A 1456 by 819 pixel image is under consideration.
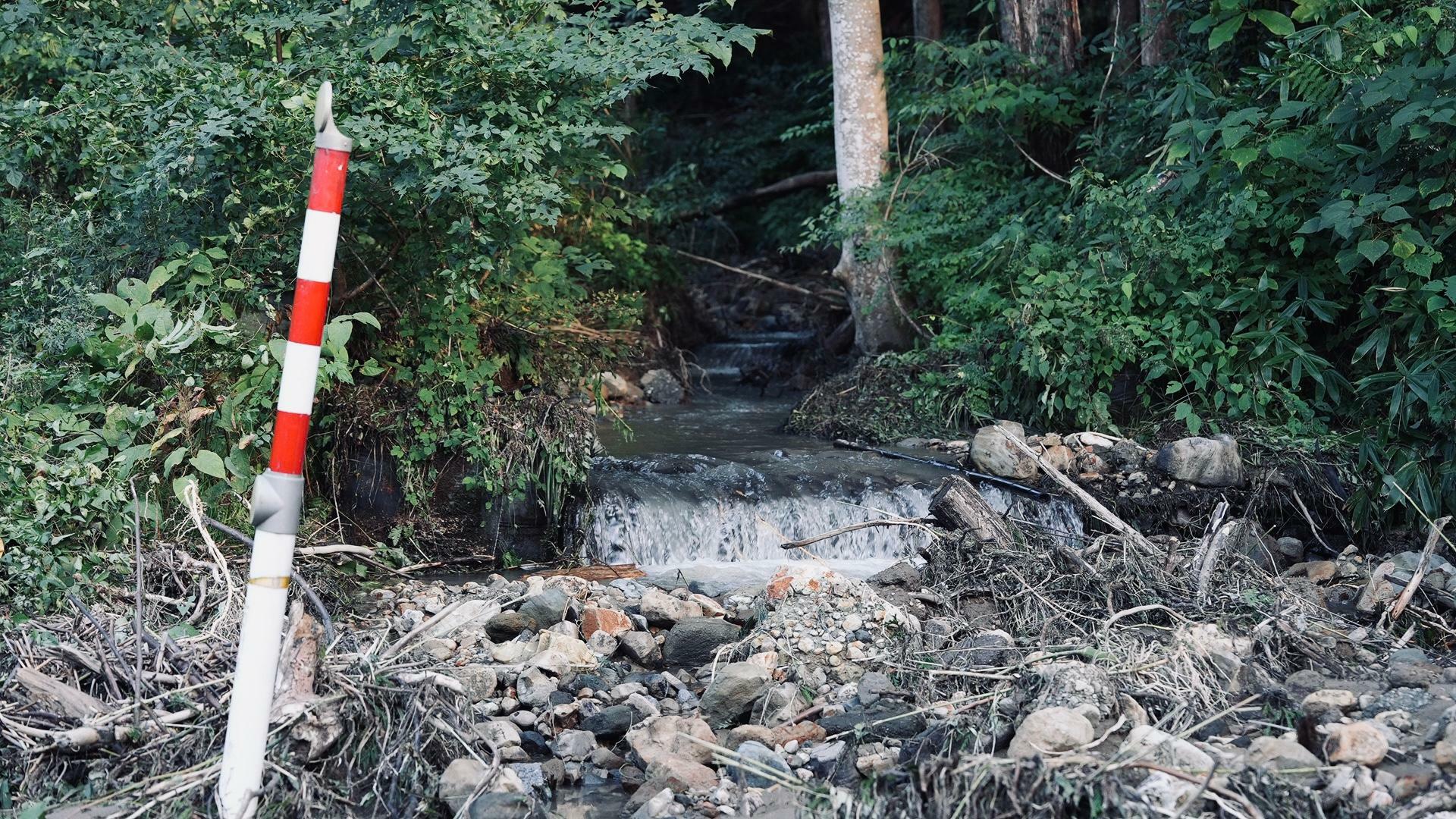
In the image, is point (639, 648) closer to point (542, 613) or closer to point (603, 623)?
point (603, 623)

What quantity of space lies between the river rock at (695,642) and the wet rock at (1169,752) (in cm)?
194

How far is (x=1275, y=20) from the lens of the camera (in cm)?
706

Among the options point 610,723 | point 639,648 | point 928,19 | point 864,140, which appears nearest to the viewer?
point 610,723

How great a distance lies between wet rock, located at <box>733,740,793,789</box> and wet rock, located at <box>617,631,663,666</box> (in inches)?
41.9

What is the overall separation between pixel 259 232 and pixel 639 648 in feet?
8.82

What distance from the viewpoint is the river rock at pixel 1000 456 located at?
7012mm

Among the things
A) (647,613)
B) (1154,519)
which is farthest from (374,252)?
(1154,519)

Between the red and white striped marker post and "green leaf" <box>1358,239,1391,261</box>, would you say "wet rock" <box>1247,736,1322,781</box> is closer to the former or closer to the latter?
the red and white striped marker post

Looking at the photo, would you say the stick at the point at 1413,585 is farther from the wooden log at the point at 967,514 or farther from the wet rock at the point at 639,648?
the wet rock at the point at 639,648

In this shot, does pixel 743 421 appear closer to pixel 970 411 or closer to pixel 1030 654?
pixel 970 411

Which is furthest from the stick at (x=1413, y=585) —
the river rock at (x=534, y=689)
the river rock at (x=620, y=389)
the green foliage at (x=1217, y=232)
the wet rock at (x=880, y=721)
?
the river rock at (x=620, y=389)

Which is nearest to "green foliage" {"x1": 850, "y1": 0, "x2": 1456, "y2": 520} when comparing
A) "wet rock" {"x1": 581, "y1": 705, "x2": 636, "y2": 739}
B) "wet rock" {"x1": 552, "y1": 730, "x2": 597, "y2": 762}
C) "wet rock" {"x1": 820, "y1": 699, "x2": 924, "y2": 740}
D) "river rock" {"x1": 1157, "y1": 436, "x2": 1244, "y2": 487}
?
"river rock" {"x1": 1157, "y1": 436, "x2": 1244, "y2": 487}

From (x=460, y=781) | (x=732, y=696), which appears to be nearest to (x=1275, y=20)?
(x=732, y=696)

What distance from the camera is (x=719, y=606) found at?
527 centimetres
